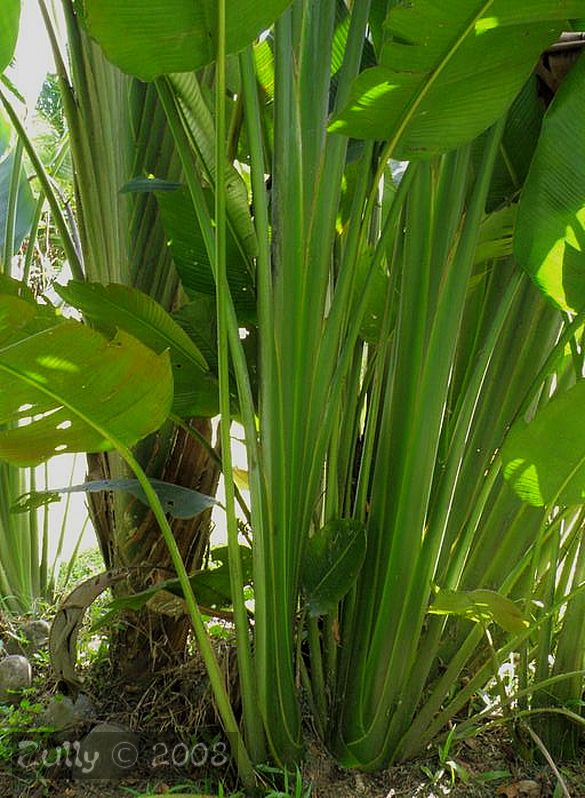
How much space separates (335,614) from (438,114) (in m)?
0.74

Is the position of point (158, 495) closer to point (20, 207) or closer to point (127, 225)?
point (127, 225)

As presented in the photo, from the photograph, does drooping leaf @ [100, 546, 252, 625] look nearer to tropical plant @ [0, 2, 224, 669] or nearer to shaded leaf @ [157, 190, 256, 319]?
tropical plant @ [0, 2, 224, 669]

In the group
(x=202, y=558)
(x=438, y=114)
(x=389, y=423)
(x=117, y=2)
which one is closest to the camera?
(x=117, y=2)

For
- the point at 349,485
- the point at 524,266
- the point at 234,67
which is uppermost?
the point at 234,67

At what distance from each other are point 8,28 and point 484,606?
886 mm

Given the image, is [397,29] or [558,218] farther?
[558,218]

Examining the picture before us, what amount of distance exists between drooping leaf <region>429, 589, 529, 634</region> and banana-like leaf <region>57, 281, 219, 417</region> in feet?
1.50

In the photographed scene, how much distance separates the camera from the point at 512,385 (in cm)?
133

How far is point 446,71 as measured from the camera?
96 centimetres

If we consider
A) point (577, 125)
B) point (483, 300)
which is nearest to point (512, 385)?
point (483, 300)

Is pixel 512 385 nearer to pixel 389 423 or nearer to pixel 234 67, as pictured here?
pixel 389 423

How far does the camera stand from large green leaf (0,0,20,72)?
2.88 ft

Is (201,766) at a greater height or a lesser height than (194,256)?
lesser

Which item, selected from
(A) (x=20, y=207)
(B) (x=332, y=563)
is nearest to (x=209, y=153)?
(B) (x=332, y=563)
